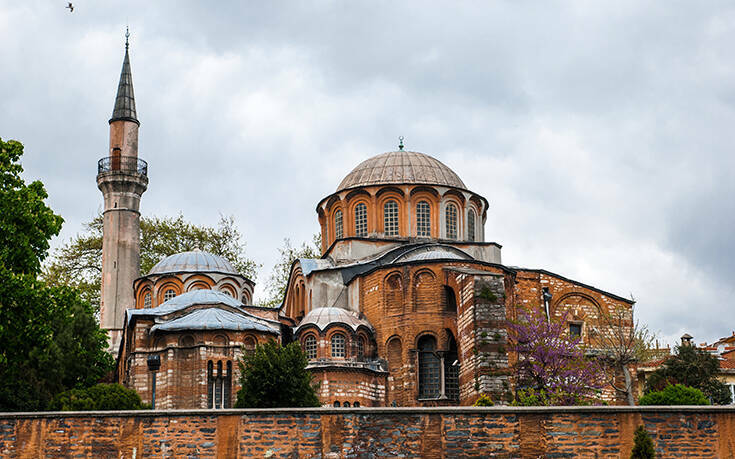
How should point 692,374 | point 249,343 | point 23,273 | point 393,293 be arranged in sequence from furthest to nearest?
point 692,374 → point 393,293 → point 249,343 → point 23,273

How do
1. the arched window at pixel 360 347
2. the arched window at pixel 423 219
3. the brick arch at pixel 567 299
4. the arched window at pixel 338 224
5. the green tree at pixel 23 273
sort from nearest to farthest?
1. the green tree at pixel 23 273
2. the arched window at pixel 360 347
3. the brick arch at pixel 567 299
4. the arched window at pixel 423 219
5. the arched window at pixel 338 224

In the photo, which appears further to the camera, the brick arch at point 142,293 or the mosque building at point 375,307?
the brick arch at point 142,293

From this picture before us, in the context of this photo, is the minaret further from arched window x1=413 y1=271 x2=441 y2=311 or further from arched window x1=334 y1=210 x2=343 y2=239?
arched window x1=413 y1=271 x2=441 y2=311

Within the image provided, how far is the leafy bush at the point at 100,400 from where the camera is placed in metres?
23.4

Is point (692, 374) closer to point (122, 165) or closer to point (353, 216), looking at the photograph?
point (353, 216)

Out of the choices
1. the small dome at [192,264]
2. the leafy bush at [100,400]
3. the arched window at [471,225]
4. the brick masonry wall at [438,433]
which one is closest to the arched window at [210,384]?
the leafy bush at [100,400]

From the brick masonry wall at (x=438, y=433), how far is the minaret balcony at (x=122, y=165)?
25.5 meters

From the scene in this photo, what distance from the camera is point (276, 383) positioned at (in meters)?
21.5

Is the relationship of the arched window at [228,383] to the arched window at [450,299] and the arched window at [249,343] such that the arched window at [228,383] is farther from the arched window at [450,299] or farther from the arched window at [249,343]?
the arched window at [450,299]

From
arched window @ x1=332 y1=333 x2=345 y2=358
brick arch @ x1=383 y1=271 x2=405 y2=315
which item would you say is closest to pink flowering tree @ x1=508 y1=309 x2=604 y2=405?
brick arch @ x1=383 y1=271 x2=405 y2=315

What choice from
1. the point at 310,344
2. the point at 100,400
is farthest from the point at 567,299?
the point at 100,400

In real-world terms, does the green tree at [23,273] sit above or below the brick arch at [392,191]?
below

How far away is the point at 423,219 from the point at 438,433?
1891cm

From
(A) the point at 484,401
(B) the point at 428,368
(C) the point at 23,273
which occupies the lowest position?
(A) the point at 484,401
